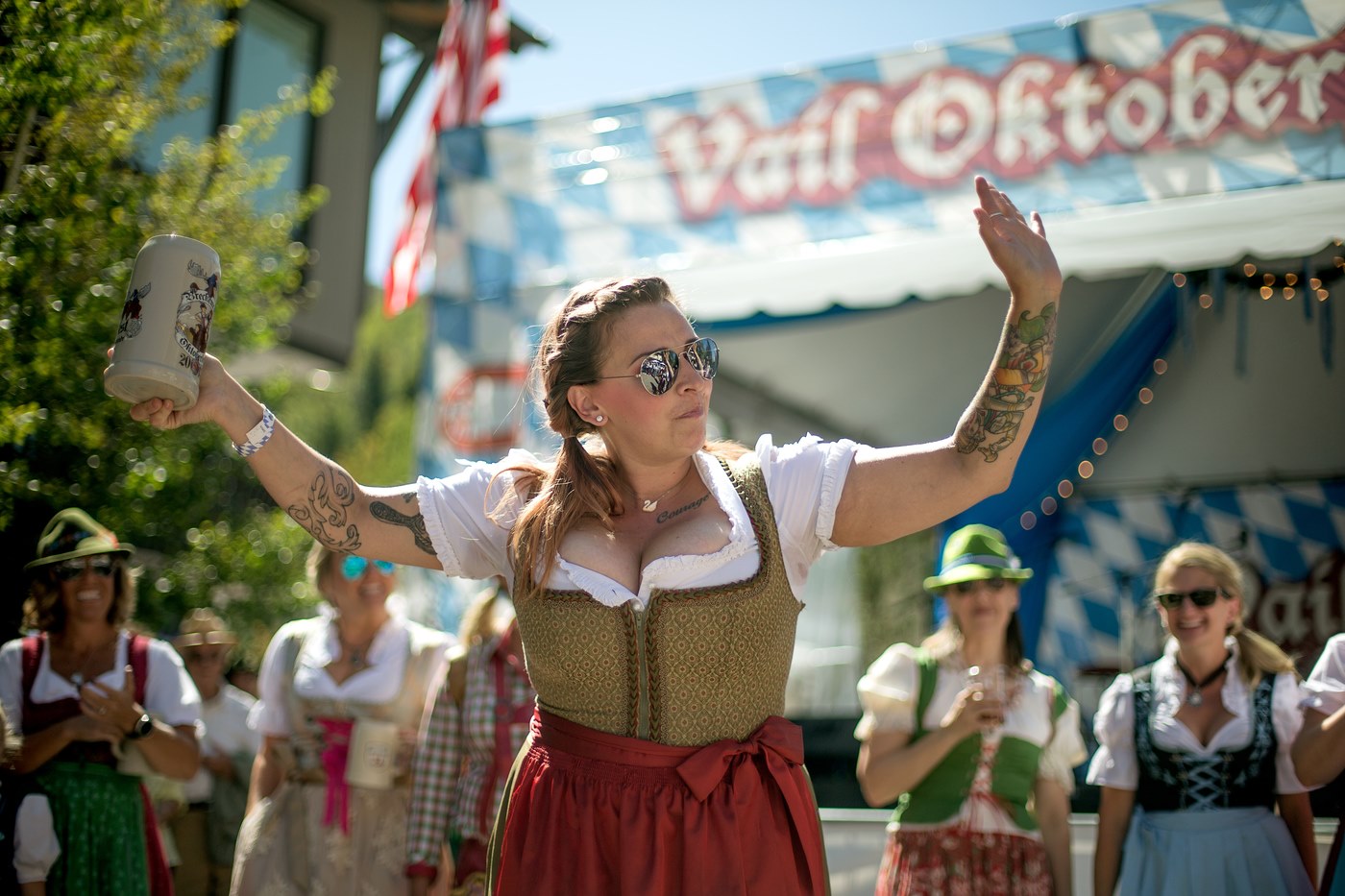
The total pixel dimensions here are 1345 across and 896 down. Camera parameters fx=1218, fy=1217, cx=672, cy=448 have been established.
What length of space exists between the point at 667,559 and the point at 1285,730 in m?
2.43

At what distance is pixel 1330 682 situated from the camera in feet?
10.9

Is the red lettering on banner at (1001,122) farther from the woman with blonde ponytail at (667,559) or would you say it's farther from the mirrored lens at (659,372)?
the mirrored lens at (659,372)

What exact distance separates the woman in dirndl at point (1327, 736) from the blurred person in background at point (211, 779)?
4547mm

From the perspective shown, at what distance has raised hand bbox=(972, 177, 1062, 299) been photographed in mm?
1810

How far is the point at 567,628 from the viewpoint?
1.99 metres

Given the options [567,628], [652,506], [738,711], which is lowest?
[738,711]

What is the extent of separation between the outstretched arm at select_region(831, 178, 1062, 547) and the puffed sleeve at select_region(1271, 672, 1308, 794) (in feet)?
7.08

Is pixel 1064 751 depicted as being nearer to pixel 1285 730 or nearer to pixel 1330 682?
pixel 1285 730

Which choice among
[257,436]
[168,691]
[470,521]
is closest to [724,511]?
[470,521]

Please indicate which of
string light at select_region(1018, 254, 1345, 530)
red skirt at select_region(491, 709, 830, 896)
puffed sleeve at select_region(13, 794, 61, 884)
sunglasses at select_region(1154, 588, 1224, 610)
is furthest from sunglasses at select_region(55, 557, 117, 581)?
string light at select_region(1018, 254, 1345, 530)

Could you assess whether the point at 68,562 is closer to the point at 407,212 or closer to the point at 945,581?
the point at 945,581

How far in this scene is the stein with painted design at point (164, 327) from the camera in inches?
75.2

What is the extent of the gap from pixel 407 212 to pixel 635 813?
6158 millimetres

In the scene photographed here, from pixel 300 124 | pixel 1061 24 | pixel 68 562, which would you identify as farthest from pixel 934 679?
pixel 300 124
